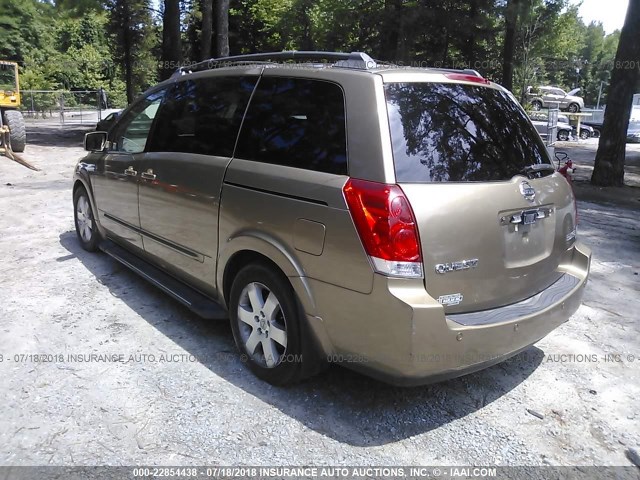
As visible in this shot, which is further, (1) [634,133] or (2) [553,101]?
(2) [553,101]

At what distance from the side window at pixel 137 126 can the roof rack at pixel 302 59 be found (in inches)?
14.5

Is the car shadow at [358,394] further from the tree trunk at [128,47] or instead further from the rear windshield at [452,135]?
the tree trunk at [128,47]

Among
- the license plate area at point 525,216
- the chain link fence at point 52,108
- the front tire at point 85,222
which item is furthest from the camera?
the chain link fence at point 52,108

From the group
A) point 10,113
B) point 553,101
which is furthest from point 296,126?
point 553,101

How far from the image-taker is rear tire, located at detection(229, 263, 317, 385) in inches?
121

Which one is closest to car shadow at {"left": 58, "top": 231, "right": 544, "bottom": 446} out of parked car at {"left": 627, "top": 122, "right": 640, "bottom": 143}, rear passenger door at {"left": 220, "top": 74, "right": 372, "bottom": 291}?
rear passenger door at {"left": 220, "top": 74, "right": 372, "bottom": 291}

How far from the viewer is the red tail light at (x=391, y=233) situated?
262 centimetres

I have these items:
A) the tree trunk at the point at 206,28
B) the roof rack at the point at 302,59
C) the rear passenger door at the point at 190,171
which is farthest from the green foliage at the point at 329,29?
the rear passenger door at the point at 190,171

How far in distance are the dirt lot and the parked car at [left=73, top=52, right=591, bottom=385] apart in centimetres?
35

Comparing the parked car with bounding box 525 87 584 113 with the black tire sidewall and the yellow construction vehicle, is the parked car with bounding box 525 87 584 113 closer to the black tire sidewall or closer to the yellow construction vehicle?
the yellow construction vehicle

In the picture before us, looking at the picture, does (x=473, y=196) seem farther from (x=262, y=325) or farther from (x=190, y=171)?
(x=190, y=171)

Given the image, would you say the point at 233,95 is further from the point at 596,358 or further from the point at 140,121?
the point at 596,358

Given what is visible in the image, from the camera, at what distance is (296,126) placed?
3.20m

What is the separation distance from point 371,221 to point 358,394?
1.23m
